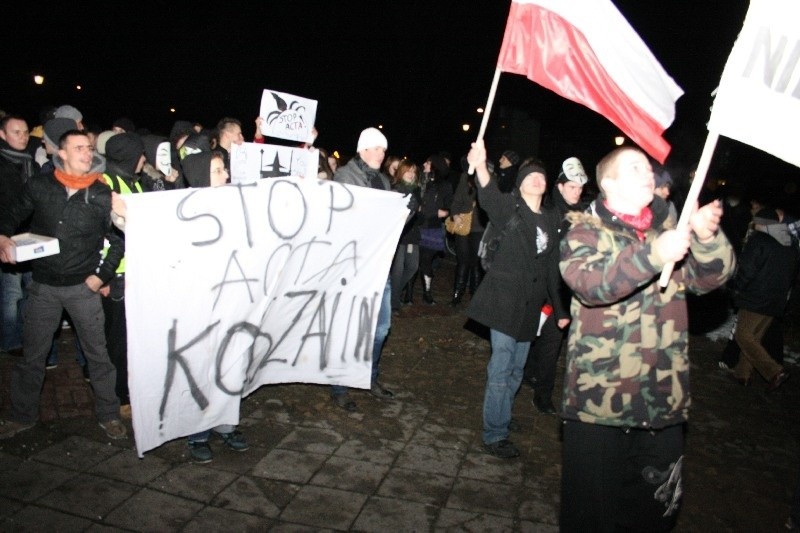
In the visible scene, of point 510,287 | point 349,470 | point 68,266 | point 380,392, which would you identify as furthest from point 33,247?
point 510,287

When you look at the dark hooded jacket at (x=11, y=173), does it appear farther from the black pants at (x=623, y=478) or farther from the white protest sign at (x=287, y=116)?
the black pants at (x=623, y=478)

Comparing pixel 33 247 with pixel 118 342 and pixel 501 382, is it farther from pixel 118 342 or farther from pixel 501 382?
pixel 501 382

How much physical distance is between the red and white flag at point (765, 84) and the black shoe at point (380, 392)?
12.0 feet

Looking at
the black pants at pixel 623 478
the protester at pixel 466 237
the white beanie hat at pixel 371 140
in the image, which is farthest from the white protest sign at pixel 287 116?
the black pants at pixel 623 478

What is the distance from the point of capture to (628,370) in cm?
274

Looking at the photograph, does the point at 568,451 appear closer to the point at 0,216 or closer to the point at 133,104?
the point at 0,216

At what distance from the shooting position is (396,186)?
6.79 m

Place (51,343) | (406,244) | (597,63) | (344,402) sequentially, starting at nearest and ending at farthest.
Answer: (597,63) → (51,343) → (344,402) → (406,244)

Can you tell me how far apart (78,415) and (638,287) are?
163 inches

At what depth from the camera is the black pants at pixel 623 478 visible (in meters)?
2.76

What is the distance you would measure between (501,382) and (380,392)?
1.42 meters

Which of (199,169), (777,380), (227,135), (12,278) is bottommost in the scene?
(777,380)

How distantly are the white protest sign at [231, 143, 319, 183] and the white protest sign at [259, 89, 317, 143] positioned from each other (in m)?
0.43

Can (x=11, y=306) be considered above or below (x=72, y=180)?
below
